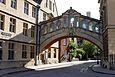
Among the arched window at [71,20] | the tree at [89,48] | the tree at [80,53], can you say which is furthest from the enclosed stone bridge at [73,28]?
the tree at [89,48]

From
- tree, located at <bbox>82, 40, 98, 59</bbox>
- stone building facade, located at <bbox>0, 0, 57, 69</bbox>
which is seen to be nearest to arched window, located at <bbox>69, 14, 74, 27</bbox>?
stone building facade, located at <bbox>0, 0, 57, 69</bbox>

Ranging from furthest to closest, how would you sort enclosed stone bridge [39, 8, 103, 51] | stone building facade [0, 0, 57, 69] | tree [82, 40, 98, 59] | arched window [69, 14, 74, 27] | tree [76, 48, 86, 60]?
1. tree [82, 40, 98, 59]
2. tree [76, 48, 86, 60]
3. arched window [69, 14, 74, 27]
4. enclosed stone bridge [39, 8, 103, 51]
5. stone building facade [0, 0, 57, 69]

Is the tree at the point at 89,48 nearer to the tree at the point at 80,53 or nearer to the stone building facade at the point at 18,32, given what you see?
the tree at the point at 80,53

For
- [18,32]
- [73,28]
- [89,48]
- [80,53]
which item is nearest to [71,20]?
[73,28]

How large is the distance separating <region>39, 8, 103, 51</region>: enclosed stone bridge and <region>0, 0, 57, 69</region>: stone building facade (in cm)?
239

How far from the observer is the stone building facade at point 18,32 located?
19984 mm

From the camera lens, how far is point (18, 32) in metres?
22.6

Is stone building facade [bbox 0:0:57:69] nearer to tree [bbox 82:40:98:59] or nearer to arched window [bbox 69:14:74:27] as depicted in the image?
arched window [bbox 69:14:74:27]

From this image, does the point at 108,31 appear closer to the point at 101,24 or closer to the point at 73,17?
the point at 101,24

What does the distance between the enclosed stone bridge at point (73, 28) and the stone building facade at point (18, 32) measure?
2389mm

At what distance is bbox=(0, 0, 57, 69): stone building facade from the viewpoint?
20.0 metres

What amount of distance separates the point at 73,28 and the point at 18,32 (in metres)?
8.20

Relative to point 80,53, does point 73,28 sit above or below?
above

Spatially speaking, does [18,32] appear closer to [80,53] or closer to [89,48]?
[80,53]
